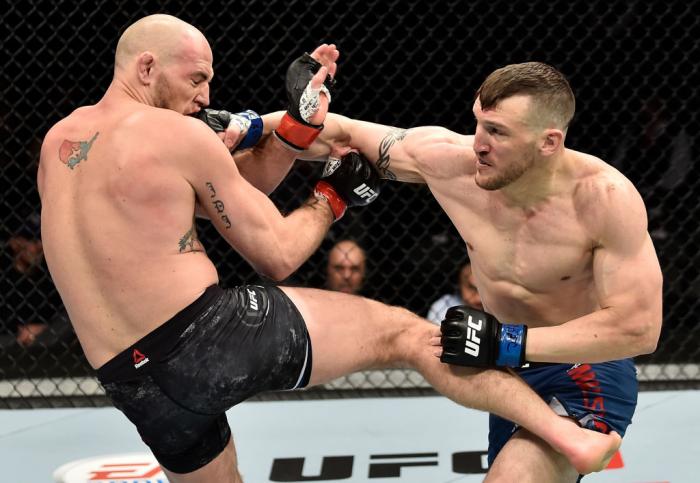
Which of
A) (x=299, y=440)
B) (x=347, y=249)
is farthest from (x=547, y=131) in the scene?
(x=347, y=249)

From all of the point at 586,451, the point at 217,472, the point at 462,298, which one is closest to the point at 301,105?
the point at 217,472

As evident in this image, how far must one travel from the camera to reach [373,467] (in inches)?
127

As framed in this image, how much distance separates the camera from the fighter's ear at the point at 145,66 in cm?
211

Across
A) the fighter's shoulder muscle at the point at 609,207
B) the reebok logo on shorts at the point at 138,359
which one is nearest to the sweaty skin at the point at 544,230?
the fighter's shoulder muscle at the point at 609,207

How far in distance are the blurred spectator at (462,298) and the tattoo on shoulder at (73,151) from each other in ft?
7.40

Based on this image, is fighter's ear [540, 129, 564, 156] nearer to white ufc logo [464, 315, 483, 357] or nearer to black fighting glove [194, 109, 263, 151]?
white ufc logo [464, 315, 483, 357]

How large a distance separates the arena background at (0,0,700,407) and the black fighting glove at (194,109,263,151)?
1679 mm

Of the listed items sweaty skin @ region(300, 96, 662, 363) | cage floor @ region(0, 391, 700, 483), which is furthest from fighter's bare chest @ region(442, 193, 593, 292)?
cage floor @ region(0, 391, 700, 483)

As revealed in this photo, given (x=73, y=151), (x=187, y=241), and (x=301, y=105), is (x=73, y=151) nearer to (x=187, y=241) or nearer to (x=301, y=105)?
(x=187, y=241)

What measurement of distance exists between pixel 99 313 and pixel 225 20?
2.54 meters

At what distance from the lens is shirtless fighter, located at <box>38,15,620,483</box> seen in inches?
79.8

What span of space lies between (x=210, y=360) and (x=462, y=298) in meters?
2.25

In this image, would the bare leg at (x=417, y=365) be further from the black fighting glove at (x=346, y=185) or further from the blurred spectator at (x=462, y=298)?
the blurred spectator at (x=462, y=298)

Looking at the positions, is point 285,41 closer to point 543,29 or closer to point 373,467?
point 543,29
